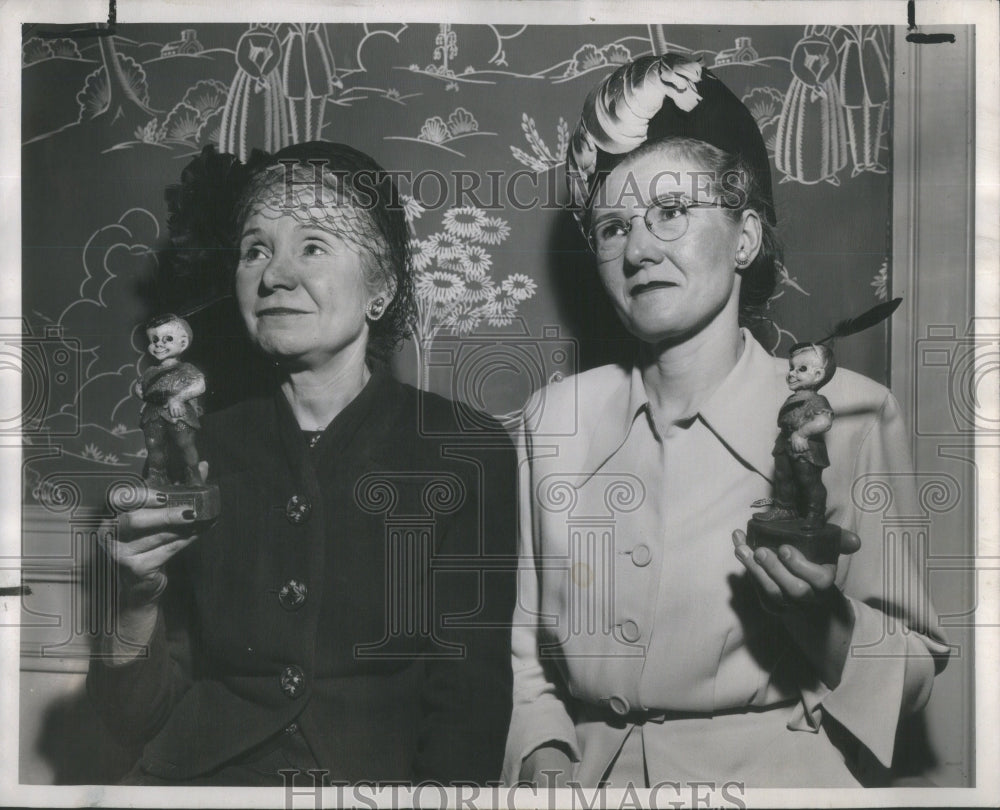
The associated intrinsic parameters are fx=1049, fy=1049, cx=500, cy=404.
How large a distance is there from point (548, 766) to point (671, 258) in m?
0.98

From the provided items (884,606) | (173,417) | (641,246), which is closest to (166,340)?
(173,417)

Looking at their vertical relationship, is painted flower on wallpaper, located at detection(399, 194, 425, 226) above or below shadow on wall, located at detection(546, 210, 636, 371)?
above

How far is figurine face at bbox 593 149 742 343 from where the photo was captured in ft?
6.41

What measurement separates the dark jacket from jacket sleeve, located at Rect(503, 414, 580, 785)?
0.06 feet

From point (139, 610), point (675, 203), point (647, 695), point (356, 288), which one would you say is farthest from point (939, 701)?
point (139, 610)

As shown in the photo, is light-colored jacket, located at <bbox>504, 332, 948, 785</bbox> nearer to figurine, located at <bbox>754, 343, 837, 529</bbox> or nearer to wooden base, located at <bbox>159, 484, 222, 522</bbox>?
figurine, located at <bbox>754, 343, 837, 529</bbox>

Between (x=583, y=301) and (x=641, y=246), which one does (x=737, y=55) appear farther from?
(x=583, y=301)

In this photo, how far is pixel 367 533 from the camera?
1993mm

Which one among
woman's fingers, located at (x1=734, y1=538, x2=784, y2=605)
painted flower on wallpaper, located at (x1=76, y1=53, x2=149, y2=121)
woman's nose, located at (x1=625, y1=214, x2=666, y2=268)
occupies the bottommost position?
woman's fingers, located at (x1=734, y1=538, x2=784, y2=605)

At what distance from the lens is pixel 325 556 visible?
77.9 inches

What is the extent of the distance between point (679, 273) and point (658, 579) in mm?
572

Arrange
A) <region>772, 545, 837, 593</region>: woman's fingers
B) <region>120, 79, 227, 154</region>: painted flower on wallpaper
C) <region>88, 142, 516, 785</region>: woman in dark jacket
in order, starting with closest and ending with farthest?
<region>772, 545, 837, 593</region>: woman's fingers → <region>88, 142, 516, 785</region>: woman in dark jacket → <region>120, 79, 227, 154</region>: painted flower on wallpaper

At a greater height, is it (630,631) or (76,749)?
(630,631)

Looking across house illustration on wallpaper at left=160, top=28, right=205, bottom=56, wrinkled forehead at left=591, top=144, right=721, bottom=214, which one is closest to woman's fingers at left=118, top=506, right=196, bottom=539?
house illustration on wallpaper at left=160, top=28, right=205, bottom=56
